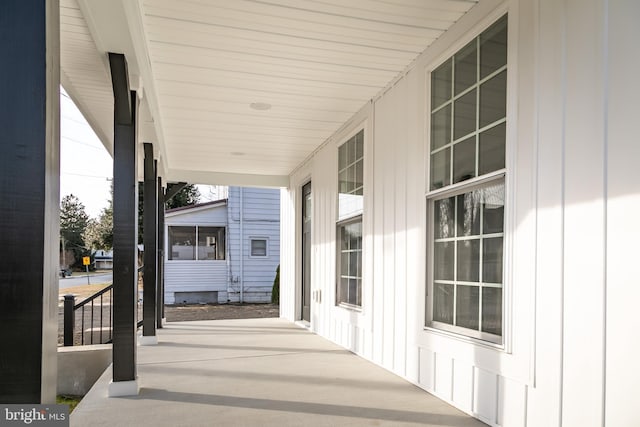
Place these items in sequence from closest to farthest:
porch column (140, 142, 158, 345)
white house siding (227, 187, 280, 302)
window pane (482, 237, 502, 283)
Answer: window pane (482, 237, 502, 283) < porch column (140, 142, 158, 345) < white house siding (227, 187, 280, 302)

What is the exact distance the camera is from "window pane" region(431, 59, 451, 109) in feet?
11.7

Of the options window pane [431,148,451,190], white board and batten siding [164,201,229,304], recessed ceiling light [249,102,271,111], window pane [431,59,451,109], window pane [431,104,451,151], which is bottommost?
white board and batten siding [164,201,229,304]

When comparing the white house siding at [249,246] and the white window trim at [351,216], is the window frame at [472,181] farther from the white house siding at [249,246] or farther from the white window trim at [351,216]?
the white house siding at [249,246]

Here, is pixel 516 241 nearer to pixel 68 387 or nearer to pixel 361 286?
pixel 361 286

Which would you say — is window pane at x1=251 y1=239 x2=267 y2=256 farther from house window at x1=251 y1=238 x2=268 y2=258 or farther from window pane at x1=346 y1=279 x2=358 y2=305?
window pane at x1=346 y1=279 x2=358 y2=305

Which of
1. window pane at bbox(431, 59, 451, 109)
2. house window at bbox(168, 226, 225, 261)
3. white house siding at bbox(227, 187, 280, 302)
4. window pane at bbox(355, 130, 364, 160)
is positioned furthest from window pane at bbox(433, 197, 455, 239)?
house window at bbox(168, 226, 225, 261)

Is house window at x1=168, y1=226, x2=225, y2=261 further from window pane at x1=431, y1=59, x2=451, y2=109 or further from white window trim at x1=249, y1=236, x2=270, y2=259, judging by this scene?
window pane at x1=431, y1=59, x2=451, y2=109

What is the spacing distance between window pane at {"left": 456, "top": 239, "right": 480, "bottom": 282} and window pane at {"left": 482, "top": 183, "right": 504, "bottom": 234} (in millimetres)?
153

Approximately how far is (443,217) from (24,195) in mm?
2876

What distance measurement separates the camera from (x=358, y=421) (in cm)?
301

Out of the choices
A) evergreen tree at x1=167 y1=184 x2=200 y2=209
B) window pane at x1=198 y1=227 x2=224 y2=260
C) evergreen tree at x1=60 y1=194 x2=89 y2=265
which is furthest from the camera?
evergreen tree at x1=60 y1=194 x2=89 y2=265

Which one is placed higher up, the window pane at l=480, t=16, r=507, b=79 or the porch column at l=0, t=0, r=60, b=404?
the window pane at l=480, t=16, r=507, b=79

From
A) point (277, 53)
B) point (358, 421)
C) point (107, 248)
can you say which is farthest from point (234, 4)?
point (107, 248)

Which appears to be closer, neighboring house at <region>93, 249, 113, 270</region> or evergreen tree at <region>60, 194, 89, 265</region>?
evergreen tree at <region>60, 194, 89, 265</region>
